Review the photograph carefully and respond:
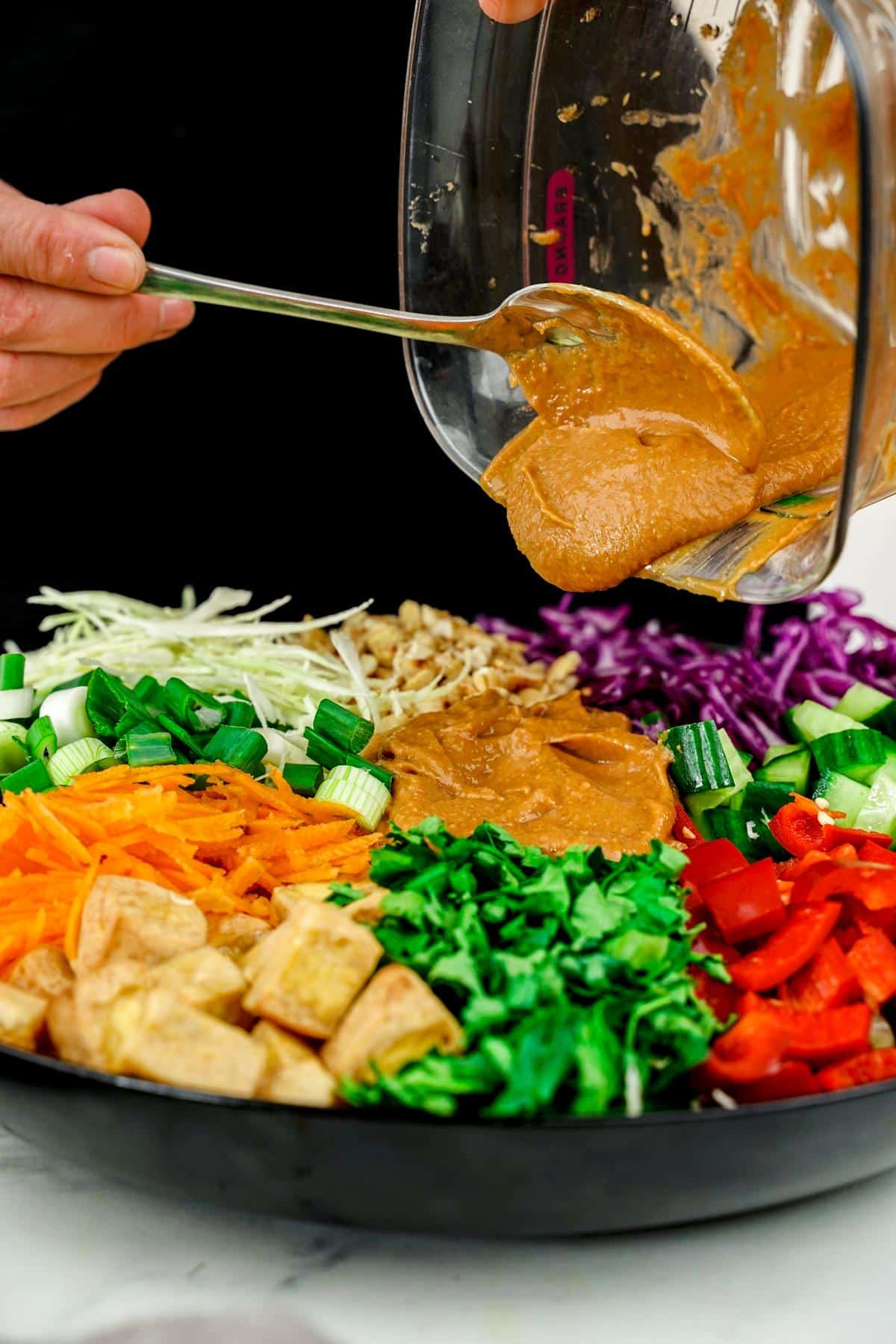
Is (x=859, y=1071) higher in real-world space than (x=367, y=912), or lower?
lower

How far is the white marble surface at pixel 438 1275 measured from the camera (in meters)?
1.41

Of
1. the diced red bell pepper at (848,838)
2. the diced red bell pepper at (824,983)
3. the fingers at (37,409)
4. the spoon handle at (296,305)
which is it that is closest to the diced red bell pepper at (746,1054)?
the diced red bell pepper at (824,983)

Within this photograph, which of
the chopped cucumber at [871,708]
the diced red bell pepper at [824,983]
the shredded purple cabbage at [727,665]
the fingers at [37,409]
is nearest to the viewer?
the diced red bell pepper at [824,983]

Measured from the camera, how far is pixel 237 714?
2445mm

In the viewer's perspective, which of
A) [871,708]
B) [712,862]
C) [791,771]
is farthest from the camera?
[871,708]

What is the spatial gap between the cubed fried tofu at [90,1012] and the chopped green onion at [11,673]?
1.17 meters

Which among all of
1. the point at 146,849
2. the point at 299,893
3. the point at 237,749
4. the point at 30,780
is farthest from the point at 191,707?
the point at 299,893

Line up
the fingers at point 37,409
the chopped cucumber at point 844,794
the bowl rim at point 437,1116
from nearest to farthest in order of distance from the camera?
the bowl rim at point 437,1116
the chopped cucumber at point 844,794
the fingers at point 37,409

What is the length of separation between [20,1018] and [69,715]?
3.22 ft

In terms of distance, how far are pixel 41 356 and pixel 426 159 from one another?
31.9 inches

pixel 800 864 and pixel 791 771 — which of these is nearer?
pixel 800 864

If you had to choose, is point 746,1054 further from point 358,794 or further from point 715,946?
point 358,794

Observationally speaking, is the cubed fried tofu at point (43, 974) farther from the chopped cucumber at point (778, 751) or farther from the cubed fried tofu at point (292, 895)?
the chopped cucumber at point (778, 751)

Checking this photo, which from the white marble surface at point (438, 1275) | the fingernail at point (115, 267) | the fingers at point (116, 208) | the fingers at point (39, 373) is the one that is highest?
the fingers at point (116, 208)
